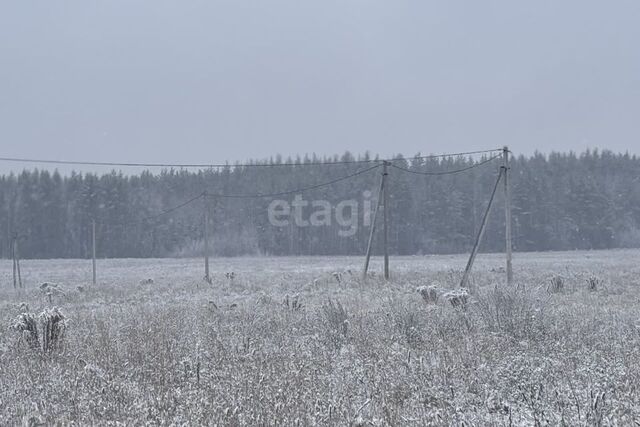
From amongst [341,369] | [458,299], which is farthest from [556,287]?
[341,369]

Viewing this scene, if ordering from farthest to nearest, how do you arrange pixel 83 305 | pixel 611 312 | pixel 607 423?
1. pixel 83 305
2. pixel 611 312
3. pixel 607 423

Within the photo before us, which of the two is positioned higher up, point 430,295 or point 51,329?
point 51,329

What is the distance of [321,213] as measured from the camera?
83.4 m

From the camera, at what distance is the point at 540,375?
5836 mm

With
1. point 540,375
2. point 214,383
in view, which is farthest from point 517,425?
point 214,383

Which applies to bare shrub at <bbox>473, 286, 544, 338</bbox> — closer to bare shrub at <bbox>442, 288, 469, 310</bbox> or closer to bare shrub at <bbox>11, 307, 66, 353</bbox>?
bare shrub at <bbox>442, 288, 469, 310</bbox>

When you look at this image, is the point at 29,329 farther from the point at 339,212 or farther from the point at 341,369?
the point at 339,212

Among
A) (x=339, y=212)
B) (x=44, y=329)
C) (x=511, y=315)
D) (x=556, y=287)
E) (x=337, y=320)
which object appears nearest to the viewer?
(x=44, y=329)

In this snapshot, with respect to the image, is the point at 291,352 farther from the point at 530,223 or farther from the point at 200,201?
the point at 200,201

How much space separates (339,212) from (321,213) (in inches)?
109

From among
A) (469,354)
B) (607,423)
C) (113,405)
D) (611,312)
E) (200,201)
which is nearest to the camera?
(607,423)

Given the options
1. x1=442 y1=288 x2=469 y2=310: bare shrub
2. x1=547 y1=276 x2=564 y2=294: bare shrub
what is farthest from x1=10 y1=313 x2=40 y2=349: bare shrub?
x1=547 y1=276 x2=564 y2=294: bare shrub

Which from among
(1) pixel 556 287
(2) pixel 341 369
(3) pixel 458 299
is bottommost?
(1) pixel 556 287

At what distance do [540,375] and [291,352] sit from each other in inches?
123
